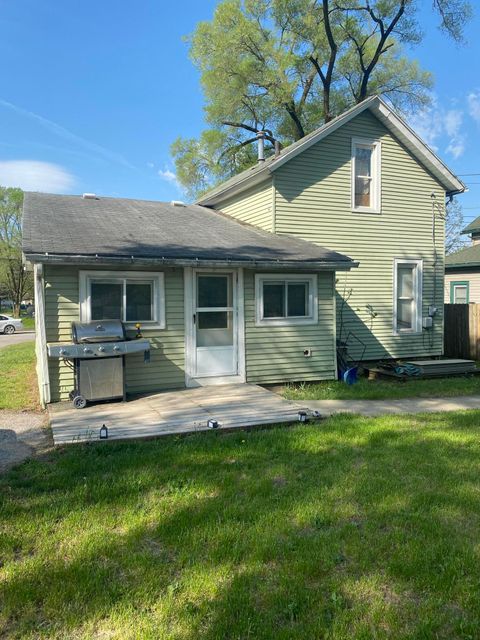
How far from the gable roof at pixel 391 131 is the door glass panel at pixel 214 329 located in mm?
3775

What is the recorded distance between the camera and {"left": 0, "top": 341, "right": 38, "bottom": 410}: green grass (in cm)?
797

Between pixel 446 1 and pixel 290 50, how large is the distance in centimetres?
696

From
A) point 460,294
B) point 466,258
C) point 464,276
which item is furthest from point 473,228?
point 460,294

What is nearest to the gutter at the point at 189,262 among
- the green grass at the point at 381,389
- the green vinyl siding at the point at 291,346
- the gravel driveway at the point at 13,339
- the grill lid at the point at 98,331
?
the green vinyl siding at the point at 291,346

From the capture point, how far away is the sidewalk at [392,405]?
747 cm

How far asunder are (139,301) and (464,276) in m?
16.5

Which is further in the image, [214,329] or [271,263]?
[214,329]

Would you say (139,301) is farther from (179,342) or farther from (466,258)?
(466,258)

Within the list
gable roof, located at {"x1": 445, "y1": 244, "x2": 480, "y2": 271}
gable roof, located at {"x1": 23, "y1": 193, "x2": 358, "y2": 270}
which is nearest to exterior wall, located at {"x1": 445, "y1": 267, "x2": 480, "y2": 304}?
gable roof, located at {"x1": 445, "y1": 244, "x2": 480, "y2": 271}

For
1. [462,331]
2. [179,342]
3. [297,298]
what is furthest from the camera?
[462,331]

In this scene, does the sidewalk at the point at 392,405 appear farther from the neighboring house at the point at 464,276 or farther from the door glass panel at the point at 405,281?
the neighboring house at the point at 464,276

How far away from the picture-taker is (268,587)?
285 centimetres

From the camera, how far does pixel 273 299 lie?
9.31 m

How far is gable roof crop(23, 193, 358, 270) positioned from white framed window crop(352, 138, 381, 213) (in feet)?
7.38
